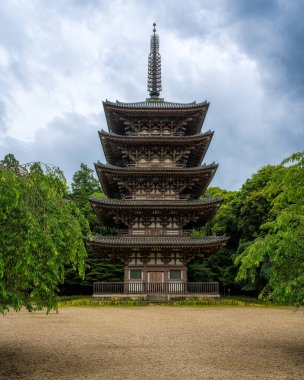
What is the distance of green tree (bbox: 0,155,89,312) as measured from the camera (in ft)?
24.0

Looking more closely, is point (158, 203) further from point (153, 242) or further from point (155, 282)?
point (155, 282)

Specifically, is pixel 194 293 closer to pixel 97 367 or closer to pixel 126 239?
pixel 126 239

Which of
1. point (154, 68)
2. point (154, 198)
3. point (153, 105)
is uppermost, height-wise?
point (154, 68)

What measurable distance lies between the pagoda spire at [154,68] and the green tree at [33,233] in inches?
1247

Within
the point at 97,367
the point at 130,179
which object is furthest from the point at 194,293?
the point at 97,367

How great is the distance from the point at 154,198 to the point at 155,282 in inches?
242

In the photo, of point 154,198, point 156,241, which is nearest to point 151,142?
point 154,198

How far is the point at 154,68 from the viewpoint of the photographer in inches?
1644

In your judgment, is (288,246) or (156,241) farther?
(156,241)

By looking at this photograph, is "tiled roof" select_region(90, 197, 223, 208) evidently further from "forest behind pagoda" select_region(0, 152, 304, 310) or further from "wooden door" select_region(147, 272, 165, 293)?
"forest behind pagoda" select_region(0, 152, 304, 310)

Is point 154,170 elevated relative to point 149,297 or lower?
elevated

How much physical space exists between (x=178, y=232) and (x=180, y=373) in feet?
71.8

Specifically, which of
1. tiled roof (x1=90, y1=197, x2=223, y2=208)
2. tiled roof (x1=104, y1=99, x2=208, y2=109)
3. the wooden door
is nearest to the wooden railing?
the wooden door

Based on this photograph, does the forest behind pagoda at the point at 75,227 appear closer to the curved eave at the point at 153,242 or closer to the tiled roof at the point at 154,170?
the curved eave at the point at 153,242
